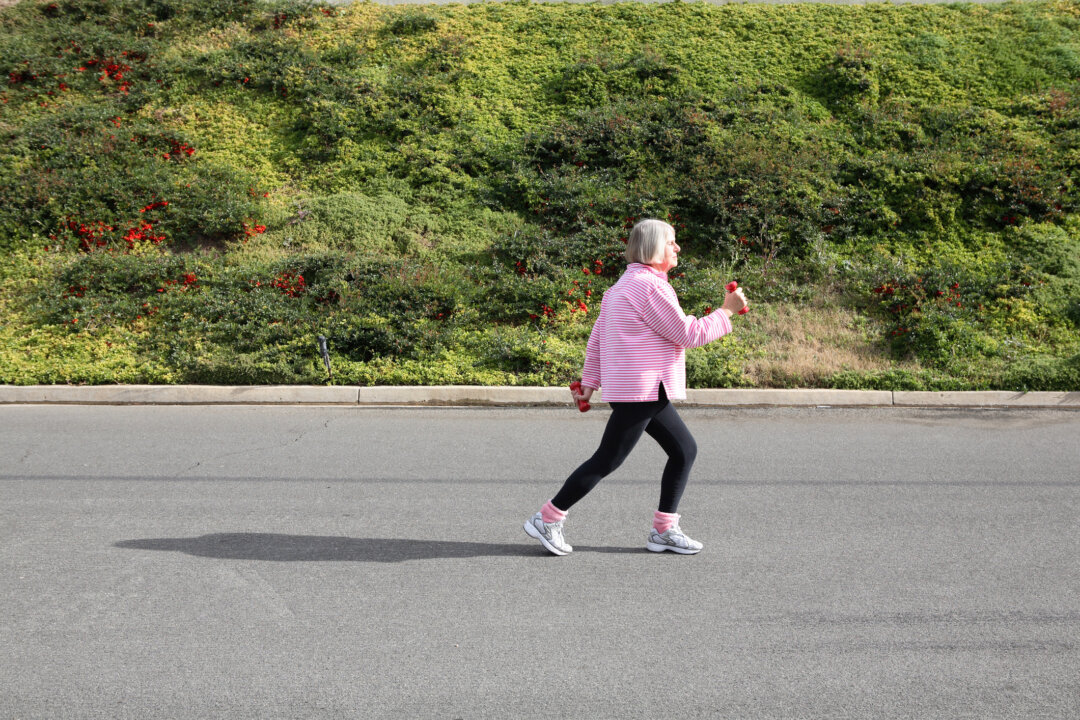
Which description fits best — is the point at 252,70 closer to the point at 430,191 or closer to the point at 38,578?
the point at 430,191

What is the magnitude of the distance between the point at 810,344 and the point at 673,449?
16.0 feet

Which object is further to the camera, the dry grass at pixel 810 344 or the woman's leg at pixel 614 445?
the dry grass at pixel 810 344

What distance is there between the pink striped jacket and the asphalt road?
934 mm

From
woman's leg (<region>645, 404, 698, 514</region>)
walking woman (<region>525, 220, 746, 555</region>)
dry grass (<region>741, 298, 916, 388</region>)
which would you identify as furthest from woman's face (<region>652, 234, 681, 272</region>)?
dry grass (<region>741, 298, 916, 388</region>)

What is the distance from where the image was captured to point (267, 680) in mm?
3246

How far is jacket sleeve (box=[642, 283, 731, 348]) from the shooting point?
4.04 m

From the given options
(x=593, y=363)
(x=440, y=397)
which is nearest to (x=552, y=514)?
(x=593, y=363)

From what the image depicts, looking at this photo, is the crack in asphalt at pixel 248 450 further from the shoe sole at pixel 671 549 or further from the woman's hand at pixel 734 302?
the woman's hand at pixel 734 302

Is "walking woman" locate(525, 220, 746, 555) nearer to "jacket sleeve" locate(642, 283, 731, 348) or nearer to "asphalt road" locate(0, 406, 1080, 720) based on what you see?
"jacket sleeve" locate(642, 283, 731, 348)

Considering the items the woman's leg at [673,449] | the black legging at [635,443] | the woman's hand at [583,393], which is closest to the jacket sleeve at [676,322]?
the black legging at [635,443]

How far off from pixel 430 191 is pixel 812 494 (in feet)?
25.7

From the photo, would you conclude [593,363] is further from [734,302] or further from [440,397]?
[440,397]

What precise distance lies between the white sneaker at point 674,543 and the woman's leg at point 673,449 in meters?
0.11

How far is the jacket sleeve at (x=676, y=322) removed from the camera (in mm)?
4043
